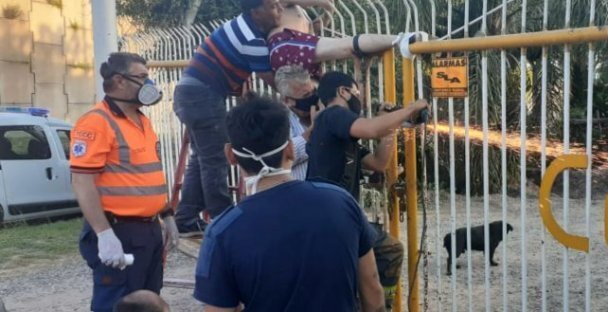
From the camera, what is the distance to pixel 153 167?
3.82m

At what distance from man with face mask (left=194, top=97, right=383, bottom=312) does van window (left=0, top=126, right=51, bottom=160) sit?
28.6 ft

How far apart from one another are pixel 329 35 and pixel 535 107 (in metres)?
5.38

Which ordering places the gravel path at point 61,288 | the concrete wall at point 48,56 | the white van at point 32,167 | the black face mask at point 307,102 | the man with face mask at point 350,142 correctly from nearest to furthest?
the man with face mask at point 350,142, the black face mask at point 307,102, the gravel path at point 61,288, the white van at point 32,167, the concrete wall at point 48,56

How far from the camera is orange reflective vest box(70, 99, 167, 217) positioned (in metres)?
3.51

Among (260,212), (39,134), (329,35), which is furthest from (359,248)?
(39,134)

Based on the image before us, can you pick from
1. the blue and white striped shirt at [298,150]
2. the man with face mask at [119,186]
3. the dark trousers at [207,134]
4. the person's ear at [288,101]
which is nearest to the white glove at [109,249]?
the man with face mask at [119,186]

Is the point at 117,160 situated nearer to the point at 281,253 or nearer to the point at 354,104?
the point at 354,104

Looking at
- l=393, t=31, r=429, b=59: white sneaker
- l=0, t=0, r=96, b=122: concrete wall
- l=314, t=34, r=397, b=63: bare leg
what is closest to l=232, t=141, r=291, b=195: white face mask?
l=314, t=34, r=397, b=63: bare leg

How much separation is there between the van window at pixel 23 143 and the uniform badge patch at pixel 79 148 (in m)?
7.19

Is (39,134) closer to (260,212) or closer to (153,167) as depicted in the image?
(153,167)

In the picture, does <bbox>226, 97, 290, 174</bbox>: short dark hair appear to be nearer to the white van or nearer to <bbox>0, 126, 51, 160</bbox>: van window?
the white van

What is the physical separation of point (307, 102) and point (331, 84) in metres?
0.46

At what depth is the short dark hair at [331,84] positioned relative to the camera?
3.74m

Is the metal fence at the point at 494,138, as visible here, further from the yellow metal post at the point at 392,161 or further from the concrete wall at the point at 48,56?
the concrete wall at the point at 48,56
